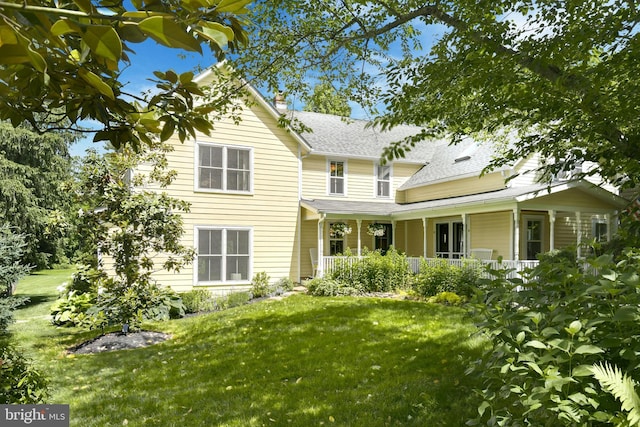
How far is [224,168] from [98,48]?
14140 millimetres

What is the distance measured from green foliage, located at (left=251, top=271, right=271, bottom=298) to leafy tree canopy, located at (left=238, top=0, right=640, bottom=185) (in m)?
8.10

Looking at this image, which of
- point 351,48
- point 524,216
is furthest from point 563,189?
point 351,48

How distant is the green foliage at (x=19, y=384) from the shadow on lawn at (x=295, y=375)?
930 mm

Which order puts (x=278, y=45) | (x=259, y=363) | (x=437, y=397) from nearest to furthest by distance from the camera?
(x=437, y=397)
(x=259, y=363)
(x=278, y=45)

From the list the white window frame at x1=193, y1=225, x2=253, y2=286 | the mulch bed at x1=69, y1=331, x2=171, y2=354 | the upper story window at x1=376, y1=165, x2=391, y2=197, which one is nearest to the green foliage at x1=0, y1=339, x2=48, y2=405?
the mulch bed at x1=69, y1=331, x2=171, y2=354

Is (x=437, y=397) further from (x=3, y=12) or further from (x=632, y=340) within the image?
(x=3, y=12)

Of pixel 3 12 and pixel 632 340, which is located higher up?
pixel 3 12

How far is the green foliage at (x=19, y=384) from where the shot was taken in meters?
3.26

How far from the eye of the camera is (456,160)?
18.3m

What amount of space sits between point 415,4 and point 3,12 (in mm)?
6174

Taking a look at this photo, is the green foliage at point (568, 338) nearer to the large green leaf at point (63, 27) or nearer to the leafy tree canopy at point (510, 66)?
the leafy tree canopy at point (510, 66)

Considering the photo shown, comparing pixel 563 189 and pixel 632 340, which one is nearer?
pixel 632 340

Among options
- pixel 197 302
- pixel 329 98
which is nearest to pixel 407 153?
pixel 329 98

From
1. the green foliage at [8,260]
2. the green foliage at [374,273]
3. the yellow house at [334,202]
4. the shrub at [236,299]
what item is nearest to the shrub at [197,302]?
the shrub at [236,299]
